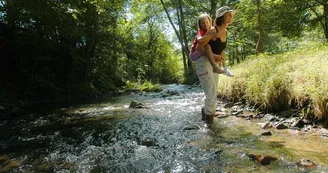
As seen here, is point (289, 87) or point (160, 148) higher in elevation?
point (289, 87)

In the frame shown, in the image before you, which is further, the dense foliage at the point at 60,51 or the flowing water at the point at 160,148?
the dense foliage at the point at 60,51

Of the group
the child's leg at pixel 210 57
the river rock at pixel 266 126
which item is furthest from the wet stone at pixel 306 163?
the child's leg at pixel 210 57

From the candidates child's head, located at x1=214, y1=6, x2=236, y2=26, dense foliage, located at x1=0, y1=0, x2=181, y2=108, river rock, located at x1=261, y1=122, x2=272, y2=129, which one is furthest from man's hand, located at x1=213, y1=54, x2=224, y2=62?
dense foliage, located at x1=0, y1=0, x2=181, y2=108

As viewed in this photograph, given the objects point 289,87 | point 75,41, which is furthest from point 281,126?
point 75,41

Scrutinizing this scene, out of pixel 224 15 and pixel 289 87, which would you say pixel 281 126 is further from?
pixel 224 15

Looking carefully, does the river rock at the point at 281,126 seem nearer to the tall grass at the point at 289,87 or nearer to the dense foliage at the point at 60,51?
the tall grass at the point at 289,87

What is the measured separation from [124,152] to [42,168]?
3.96 feet

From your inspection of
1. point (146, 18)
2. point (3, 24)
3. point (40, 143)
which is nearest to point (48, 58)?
point (3, 24)

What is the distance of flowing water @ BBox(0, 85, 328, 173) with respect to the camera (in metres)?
3.33

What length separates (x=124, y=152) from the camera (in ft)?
13.4

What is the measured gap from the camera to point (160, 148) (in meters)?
4.18

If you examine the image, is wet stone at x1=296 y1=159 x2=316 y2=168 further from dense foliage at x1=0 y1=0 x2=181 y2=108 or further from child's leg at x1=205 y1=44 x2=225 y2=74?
dense foliage at x1=0 y1=0 x2=181 y2=108

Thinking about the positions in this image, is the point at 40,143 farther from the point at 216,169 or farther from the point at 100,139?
the point at 216,169

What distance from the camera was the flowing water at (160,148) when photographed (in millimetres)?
3330
